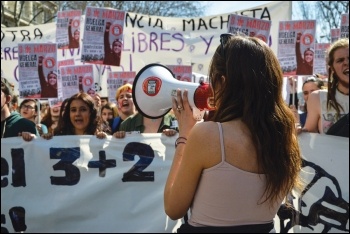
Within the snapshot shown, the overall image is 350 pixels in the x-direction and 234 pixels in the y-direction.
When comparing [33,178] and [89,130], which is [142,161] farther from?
[33,178]

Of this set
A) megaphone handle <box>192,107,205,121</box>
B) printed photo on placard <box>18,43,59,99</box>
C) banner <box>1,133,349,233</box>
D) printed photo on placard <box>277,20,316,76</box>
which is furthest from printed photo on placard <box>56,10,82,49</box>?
megaphone handle <box>192,107,205,121</box>

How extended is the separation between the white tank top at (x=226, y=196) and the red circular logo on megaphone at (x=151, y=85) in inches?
28.4

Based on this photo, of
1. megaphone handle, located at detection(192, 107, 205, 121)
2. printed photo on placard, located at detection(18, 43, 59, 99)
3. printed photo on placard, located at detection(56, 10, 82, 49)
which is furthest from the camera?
printed photo on placard, located at detection(56, 10, 82, 49)

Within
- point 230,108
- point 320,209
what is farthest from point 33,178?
point 230,108

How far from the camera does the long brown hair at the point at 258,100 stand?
152 cm

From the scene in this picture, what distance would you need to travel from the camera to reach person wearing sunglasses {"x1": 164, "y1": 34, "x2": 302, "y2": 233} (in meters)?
1.49

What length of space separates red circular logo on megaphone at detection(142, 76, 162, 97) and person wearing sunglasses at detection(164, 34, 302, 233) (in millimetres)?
620

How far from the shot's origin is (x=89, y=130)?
4.29m

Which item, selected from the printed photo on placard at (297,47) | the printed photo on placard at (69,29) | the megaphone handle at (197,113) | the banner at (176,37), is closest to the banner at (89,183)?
the printed photo on placard at (297,47)

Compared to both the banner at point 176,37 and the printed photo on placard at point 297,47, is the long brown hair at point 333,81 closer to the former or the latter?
the printed photo on placard at point 297,47

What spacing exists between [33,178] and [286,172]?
9.42 feet

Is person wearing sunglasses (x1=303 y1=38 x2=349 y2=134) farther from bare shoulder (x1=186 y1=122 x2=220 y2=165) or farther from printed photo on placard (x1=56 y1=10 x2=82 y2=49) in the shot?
printed photo on placard (x1=56 y1=10 x2=82 y2=49)

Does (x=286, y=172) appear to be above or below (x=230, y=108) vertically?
below

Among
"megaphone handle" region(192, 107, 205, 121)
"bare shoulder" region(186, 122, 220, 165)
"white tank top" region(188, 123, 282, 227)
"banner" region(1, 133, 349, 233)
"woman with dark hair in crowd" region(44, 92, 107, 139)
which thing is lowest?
"banner" region(1, 133, 349, 233)
